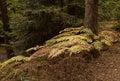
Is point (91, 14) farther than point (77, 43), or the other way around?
point (91, 14)

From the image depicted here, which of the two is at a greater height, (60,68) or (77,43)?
(77,43)

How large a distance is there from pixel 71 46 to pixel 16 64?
3.95 ft

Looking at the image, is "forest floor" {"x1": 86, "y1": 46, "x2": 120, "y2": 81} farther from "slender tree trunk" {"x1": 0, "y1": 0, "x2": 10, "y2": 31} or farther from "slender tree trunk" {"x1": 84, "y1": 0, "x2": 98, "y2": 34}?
"slender tree trunk" {"x1": 0, "y1": 0, "x2": 10, "y2": 31}

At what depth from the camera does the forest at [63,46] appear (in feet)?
15.0

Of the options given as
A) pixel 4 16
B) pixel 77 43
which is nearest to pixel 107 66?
pixel 77 43

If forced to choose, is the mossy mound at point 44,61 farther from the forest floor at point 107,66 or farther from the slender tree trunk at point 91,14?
the slender tree trunk at point 91,14

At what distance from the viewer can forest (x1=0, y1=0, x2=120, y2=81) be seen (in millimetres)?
4566

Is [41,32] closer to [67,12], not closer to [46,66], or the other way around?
[67,12]

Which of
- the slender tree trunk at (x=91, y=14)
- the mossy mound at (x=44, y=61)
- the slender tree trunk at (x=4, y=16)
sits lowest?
the slender tree trunk at (x=4, y=16)

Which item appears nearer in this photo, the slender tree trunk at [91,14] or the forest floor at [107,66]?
the forest floor at [107,66]

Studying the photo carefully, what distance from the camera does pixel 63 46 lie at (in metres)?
4.72

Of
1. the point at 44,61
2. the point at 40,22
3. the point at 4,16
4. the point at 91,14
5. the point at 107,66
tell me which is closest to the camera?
the point at 44,61

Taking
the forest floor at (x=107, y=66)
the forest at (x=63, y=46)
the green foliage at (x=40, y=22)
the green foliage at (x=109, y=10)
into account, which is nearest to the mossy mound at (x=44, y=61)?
the forest at (x=63, y=46)

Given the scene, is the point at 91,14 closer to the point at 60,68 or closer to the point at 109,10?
the point at 60,68
